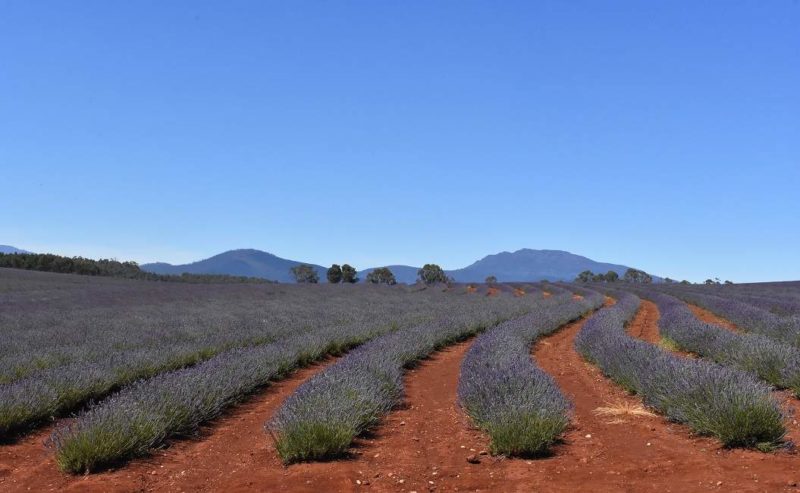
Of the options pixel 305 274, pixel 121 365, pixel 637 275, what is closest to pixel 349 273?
pixel 305 274

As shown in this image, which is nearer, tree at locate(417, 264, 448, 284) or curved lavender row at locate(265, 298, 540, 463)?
curved lavender row at locate(265, 298, 540, 463)

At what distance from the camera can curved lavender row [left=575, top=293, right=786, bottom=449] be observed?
14.8 feet

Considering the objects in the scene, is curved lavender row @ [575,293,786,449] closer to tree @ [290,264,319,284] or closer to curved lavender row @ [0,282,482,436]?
curved lavender row @ [0,282,482,436]

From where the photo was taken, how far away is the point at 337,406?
532 cm

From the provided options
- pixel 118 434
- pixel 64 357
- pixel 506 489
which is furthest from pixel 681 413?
pixel 64 357

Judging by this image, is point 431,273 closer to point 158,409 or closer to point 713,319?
point 713,319

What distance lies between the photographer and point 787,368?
6797 mm

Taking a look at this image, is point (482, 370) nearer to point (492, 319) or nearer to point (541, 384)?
point (541, 384)

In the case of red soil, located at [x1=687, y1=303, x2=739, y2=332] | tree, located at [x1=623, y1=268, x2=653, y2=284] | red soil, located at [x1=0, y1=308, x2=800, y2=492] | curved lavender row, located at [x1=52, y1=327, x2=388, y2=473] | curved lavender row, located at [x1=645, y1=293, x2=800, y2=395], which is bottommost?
red soil, located at [x1=0, y1=308, x2=800, y2=492]

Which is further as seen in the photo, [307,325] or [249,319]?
[249,319]

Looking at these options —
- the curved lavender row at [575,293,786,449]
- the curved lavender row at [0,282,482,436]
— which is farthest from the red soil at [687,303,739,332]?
the curved lavender row at [575,293,786,449]

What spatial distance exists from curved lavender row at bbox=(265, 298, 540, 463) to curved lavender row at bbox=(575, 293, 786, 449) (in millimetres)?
2546

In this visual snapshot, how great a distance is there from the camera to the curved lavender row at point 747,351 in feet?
22.7

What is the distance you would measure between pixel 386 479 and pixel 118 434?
2.05 m
